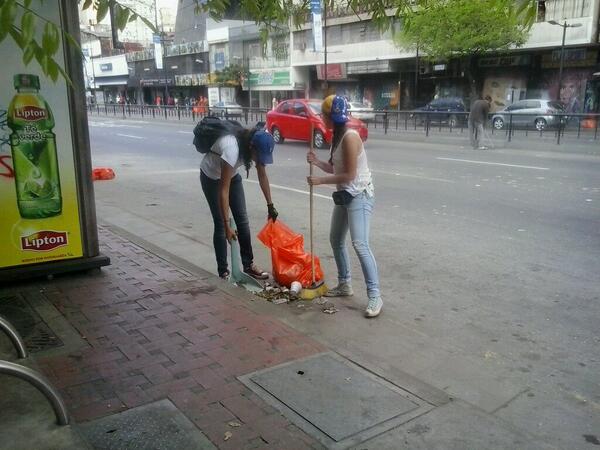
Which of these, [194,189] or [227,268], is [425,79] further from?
[227,268]

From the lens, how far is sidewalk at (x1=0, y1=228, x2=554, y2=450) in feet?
9.39

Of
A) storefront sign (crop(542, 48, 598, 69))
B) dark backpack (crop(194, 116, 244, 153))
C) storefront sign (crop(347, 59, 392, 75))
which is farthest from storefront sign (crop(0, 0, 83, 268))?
storefront sign (crop(347, 59, 392, 75))

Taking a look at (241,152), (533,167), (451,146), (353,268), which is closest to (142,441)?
(241,152)

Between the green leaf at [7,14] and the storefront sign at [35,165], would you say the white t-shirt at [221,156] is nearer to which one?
the storefront sign at [35,165]

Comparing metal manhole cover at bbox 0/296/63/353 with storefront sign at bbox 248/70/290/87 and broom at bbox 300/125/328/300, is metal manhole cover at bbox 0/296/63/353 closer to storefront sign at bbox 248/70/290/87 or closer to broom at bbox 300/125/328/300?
broom at bbox 300/125/328/300

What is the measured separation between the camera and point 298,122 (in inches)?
773

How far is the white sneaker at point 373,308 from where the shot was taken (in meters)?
4.62

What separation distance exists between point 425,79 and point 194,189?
31.0 meters

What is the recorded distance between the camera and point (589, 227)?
7.52 metres

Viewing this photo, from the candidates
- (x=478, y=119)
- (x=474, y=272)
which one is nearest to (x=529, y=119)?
(x=478, y=119)

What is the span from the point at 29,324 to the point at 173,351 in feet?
4.09

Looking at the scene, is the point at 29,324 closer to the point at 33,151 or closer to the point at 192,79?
the point at 33,151

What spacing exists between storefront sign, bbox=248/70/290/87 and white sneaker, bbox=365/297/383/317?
44134 mm

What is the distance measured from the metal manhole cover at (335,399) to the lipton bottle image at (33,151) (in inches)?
105
